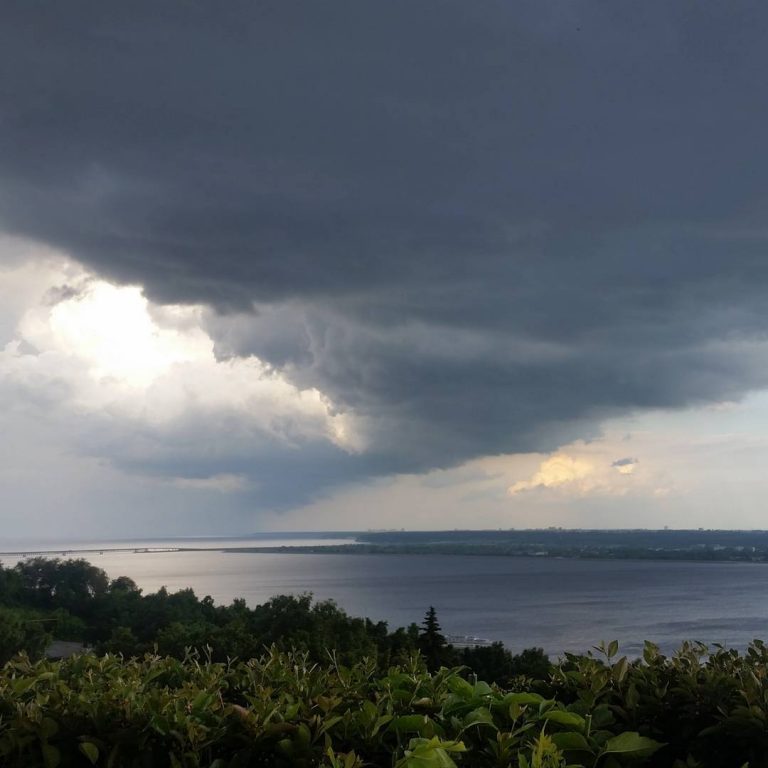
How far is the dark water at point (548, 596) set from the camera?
264 ft

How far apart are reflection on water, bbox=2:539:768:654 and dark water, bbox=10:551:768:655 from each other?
0.15m

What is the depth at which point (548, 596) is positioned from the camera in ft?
410

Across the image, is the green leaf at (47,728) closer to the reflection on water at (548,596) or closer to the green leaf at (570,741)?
the green leaf at (570,741)

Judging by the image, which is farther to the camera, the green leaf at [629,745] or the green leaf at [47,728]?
the green leaf at [47,728]

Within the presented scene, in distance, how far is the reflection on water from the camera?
265 ft

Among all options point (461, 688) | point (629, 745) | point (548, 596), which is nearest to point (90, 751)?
point (461, 688)

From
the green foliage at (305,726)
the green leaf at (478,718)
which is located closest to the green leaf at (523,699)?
the green foliage at (305,726)

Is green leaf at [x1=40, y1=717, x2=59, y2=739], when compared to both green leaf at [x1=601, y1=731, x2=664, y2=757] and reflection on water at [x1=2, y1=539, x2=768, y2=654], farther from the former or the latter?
reflection on water at [x1=2, y1=539, x2=768, y2=654]

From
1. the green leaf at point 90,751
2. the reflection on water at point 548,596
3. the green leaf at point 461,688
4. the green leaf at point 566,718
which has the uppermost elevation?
the green leaf at point 461,688

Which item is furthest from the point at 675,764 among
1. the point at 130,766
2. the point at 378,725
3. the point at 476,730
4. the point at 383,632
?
the point at 383,632

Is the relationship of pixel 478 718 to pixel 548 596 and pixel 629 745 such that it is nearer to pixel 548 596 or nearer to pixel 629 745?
pixel 629 745

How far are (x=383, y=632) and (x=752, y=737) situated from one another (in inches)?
1842

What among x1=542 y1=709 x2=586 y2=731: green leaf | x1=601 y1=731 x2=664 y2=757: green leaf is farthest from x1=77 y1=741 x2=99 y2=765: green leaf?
→ x1=601 y1=731 x2=664 y2=757: green leaf

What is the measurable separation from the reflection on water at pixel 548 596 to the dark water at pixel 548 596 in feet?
0.50
